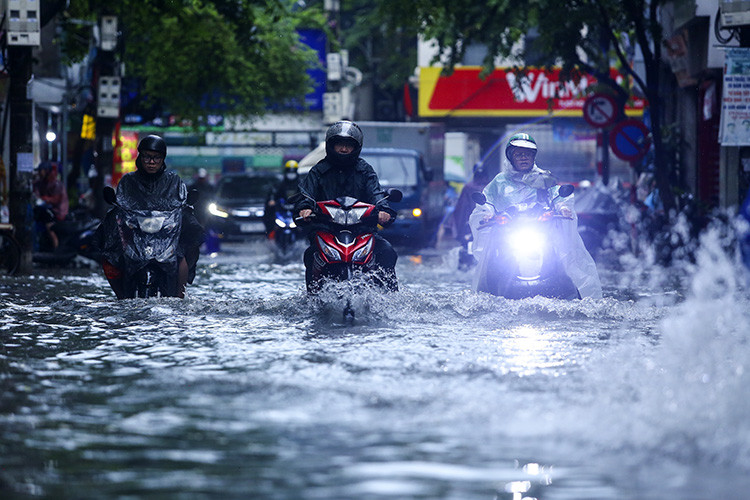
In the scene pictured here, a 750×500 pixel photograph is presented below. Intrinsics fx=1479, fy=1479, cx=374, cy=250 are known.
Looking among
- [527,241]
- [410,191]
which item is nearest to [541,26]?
[410,191]

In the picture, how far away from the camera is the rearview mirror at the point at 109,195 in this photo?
12.1m

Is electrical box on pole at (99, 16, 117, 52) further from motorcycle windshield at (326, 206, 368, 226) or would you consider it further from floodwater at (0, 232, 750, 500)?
motorcycle windshield at (326, 206, 368, 226)

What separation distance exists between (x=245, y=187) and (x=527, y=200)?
22818 millimetres

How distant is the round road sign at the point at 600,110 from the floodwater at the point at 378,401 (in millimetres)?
15675

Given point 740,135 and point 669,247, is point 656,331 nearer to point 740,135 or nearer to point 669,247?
point 740,135

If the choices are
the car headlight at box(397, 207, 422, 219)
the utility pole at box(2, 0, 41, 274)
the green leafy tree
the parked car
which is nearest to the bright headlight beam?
the utility pole at box(2, 0, 41, 274)

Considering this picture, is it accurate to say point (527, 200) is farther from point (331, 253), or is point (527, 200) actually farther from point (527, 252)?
point (331, 253)

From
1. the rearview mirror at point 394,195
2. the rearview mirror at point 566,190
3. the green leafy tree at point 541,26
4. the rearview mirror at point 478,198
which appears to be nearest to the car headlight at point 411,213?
the green leafy tree at point 541,26

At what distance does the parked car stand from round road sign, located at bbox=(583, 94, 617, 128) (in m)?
7.45

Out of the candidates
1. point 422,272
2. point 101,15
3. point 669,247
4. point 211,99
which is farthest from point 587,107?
point 211,99

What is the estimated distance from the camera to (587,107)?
27844mm

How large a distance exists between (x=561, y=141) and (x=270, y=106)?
33.7 feet

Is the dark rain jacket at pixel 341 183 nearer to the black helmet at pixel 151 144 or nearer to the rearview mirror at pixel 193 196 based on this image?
the rearview mirror at pixel 193 196

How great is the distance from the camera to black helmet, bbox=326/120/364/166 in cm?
1188
